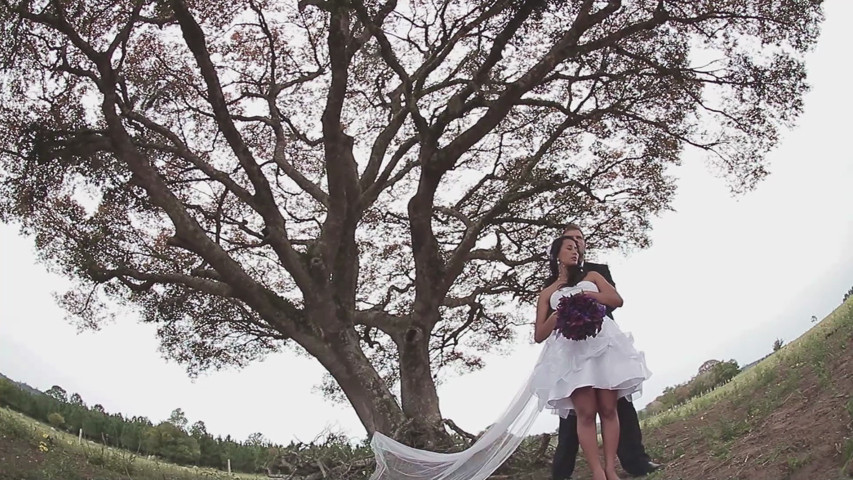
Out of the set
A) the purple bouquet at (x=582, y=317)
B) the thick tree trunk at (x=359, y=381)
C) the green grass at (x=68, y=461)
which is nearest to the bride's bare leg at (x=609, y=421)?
the purple bouquet at (x=582, y=317)

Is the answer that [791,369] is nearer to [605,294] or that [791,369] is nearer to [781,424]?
[781,424]

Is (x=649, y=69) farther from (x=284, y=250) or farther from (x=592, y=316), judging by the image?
(x=592, y=316)

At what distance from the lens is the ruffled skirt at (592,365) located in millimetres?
4367

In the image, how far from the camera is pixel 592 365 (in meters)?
4.41

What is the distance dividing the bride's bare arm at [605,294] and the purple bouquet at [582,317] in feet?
0.24

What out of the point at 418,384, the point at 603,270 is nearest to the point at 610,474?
the point at 603,270

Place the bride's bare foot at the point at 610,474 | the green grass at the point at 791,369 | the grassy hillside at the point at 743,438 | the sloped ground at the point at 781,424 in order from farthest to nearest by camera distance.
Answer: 1. the green grass at the point at 791,369
2. the bride's bare foot at the point at 610,474
3. the grassy hillside at the point at 743,438
4. the sloped ground at the point at 781,424

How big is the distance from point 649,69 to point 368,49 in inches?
153

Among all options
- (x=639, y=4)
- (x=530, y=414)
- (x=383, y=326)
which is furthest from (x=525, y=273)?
(x=530, y=414)

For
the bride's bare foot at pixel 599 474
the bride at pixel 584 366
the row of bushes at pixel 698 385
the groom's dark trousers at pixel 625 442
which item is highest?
the row of bushes at pixel 698 385

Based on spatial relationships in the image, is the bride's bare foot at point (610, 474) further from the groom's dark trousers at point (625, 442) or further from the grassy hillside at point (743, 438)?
the groom's dark trousers at point (625, 442)

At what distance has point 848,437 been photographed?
3760 mm

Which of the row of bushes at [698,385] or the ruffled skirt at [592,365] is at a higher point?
the row of bushes at [698,385]

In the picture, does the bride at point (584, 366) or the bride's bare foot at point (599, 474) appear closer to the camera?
the bride's bare foot at point (599, 474)
